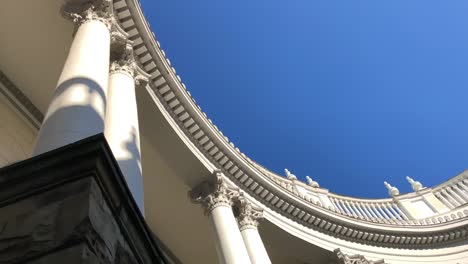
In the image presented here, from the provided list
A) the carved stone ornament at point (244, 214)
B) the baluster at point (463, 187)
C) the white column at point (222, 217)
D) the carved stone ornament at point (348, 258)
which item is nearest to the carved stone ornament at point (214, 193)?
the white column at point (222, 217)

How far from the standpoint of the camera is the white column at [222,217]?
12.8 metres

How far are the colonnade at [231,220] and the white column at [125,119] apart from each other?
4.42m

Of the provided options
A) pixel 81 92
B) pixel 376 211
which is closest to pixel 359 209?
pixel 376 211

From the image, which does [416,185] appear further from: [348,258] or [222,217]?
[222,217]

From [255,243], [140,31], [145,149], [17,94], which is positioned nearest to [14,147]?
[17,94]

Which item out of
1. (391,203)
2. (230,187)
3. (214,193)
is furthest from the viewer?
(391,203)

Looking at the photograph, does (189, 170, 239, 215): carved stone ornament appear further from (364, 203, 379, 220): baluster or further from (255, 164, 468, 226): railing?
(364, 203, 379, 220): baluster

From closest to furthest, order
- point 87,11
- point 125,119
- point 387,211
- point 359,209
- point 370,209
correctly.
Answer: point 125,119 < point 87,11 < point 359,209 < point 370,209 < point 387,211

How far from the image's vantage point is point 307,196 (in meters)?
21.9

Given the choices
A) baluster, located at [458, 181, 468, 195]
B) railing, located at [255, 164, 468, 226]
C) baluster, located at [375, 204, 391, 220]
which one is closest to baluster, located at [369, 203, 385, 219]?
railing, located at [255, 164, 468, 226]

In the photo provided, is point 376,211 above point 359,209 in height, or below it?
below

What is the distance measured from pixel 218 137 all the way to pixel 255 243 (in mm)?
3713

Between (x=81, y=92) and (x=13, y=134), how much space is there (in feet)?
29.0

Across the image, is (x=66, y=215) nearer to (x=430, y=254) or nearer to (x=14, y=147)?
(x=14, y=147)
